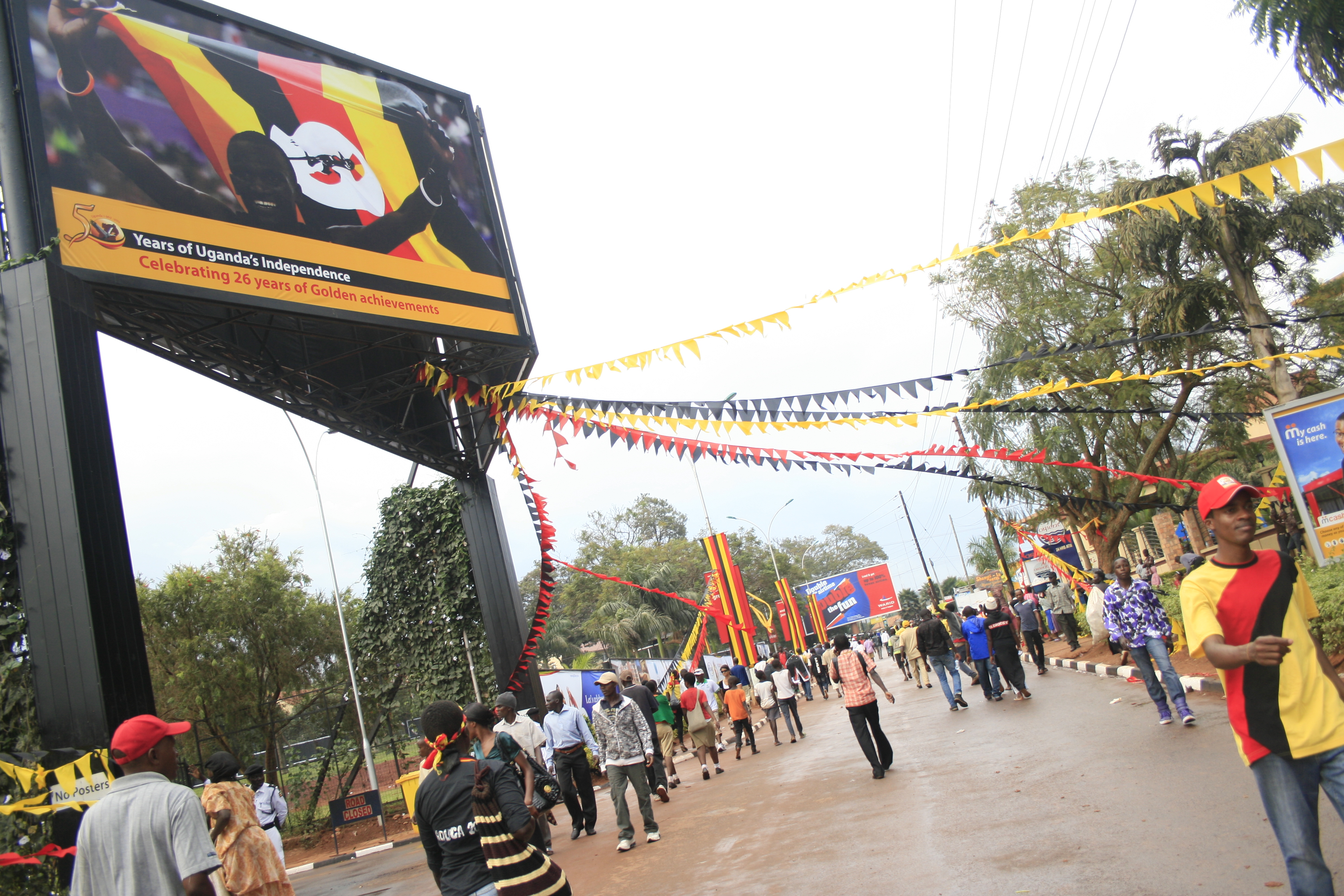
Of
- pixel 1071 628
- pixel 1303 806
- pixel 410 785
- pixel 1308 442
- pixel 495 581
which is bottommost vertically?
pixel 1071 628

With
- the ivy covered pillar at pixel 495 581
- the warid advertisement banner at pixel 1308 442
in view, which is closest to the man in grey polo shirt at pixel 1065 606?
the warid advertisement banner at pixel 1308 442

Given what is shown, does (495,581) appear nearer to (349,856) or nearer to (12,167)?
(349,856)

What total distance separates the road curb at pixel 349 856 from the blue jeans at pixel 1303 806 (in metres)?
14.1

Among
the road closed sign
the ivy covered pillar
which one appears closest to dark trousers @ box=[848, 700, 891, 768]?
the ivy covered pillar

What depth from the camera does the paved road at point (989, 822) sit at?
14.9 feet

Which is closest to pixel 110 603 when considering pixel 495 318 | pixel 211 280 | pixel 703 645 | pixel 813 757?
pixel 211 280

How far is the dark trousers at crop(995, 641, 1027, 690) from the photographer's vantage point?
1306cm

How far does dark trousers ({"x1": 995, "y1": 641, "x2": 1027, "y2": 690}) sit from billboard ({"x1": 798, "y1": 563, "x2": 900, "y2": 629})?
3157 cm

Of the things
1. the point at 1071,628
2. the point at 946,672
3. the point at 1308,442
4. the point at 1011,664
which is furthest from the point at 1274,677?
the point at 1071,628

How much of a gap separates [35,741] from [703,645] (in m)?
25.7

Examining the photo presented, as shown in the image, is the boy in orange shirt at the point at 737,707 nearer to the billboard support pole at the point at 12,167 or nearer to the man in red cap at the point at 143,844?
the billboard support pole at the point at 12,167

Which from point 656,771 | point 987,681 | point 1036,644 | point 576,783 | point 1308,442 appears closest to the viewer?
point 576,783

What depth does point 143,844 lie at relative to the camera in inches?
133

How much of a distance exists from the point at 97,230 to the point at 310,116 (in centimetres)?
332
